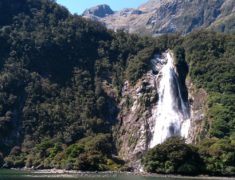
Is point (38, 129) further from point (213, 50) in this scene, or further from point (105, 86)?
point (213, 50)

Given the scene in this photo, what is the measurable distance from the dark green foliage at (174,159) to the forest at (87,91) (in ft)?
0.70

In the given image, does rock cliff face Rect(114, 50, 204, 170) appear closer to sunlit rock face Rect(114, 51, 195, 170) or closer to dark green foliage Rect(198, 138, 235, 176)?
sunlit rock face Rect(114, 51, 195, 170)

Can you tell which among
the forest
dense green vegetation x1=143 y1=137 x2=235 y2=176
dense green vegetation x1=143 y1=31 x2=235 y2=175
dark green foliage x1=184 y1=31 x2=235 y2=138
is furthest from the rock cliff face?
dense green vegetation x1=143 y1=137 x2=235 y2=176

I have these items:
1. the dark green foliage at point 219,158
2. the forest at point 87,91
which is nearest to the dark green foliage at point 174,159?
the forest at point 87,91

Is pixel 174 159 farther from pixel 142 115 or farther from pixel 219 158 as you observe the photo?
pixel 142 115

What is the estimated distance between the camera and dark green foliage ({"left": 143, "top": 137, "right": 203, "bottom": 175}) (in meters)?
104

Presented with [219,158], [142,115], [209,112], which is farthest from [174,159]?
[142,115]

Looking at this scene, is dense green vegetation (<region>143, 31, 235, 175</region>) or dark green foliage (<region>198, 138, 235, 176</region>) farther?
dense green vegetation (<region>143, 31, 235, 175</region>)

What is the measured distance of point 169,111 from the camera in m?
150

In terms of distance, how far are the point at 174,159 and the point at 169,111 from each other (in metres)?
45.9

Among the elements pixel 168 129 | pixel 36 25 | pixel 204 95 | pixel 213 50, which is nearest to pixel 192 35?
pixel 213 50

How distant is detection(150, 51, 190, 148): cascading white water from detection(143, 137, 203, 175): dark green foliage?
32.8 m

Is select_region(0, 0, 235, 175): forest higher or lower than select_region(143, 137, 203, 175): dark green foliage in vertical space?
higher

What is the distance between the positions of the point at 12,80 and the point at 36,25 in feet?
128
